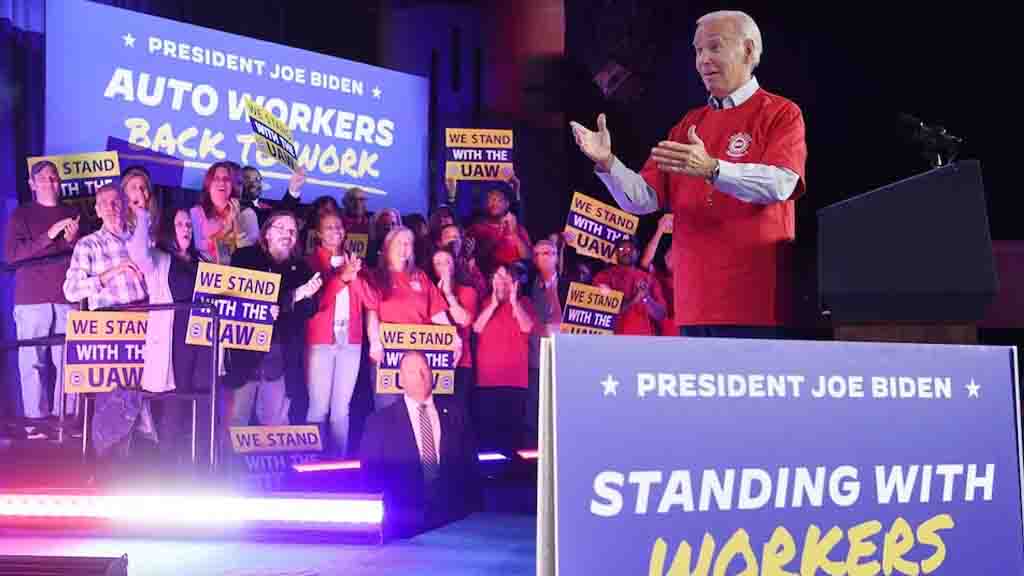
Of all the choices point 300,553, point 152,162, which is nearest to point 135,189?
point 152,162

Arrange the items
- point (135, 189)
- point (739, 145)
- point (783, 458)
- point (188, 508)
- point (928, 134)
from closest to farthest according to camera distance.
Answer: point (783, 458) → point (928, 134) → point (739, 145) → point (188, 508) → point (135, 189)

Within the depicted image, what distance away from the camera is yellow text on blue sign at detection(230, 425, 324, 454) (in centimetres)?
484

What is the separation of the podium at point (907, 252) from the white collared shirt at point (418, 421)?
240 cm

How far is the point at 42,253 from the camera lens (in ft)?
15.5

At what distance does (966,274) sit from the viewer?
181 cm

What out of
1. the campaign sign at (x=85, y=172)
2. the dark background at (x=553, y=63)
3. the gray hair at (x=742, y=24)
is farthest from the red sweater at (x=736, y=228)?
the campaign sign at (x=85, y=172)

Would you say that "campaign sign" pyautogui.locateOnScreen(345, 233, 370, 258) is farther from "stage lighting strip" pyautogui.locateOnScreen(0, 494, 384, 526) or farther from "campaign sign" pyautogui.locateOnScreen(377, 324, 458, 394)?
"stage lighting strip" pyautogui.locateOnScreen(0, 494, 384, 526)

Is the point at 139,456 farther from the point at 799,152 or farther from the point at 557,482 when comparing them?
the point at 557,482

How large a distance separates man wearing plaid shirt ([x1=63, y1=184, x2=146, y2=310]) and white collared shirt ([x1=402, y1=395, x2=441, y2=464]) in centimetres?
156

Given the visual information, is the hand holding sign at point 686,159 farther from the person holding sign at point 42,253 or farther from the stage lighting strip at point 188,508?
the person holding sign at point 42,253

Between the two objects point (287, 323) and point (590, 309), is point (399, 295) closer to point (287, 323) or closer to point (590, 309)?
point (287, 323)

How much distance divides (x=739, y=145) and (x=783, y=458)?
1.21 m

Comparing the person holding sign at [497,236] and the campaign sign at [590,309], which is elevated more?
the person holding sign at [497,236]

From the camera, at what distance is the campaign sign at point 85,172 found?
4773mm
